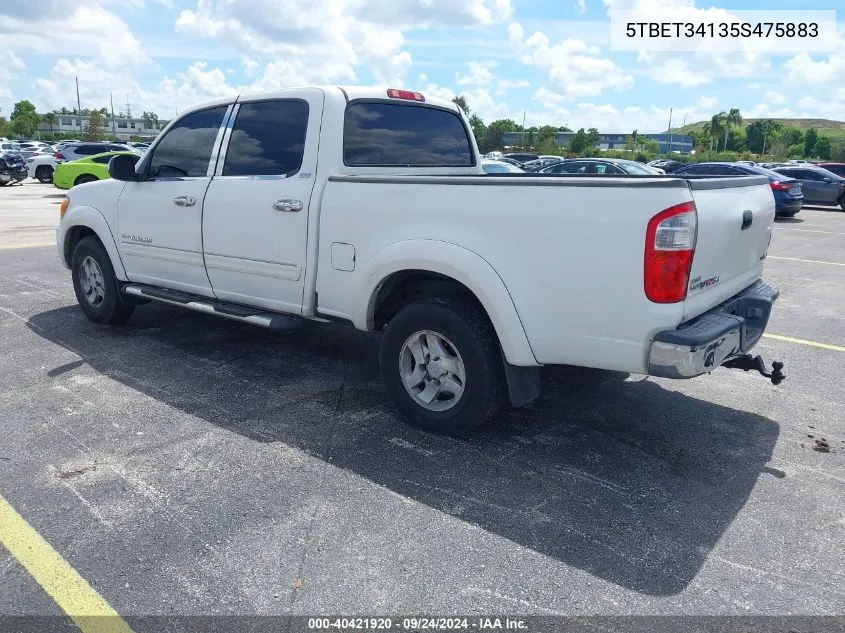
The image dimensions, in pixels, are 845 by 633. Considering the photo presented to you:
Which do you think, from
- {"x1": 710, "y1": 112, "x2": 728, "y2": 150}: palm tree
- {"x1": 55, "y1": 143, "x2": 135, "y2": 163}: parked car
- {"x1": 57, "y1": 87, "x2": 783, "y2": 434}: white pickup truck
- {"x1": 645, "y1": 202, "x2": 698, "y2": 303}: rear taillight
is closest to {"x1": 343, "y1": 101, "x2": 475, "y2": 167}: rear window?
{"x1": 57, "y1": 87, "x2": 783, "y2": 434}: white pickup truck

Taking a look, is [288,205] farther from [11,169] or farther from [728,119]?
[728,119]

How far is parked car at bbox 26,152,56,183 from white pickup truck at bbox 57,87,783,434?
82.7 feet

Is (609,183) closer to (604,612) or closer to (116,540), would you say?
(604,612)

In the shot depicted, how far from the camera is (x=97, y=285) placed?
20.8 feet

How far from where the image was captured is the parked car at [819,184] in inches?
922

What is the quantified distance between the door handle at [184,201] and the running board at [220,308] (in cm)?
71

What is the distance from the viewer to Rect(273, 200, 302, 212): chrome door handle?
4426 mm

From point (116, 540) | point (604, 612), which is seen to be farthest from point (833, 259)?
point (116, 540)

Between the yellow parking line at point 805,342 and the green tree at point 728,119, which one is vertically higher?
the green tree at point 728,119

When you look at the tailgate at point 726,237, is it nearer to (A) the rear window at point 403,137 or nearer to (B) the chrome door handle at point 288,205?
(A) the rear window at point 403,137

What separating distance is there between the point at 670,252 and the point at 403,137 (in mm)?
2508

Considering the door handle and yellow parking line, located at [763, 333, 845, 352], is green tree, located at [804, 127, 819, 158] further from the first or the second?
the door handle

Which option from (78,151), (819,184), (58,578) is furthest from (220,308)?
(819,184)

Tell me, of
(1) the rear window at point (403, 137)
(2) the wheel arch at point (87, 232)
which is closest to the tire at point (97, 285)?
(2) the wheel arch at point (87, 232)
